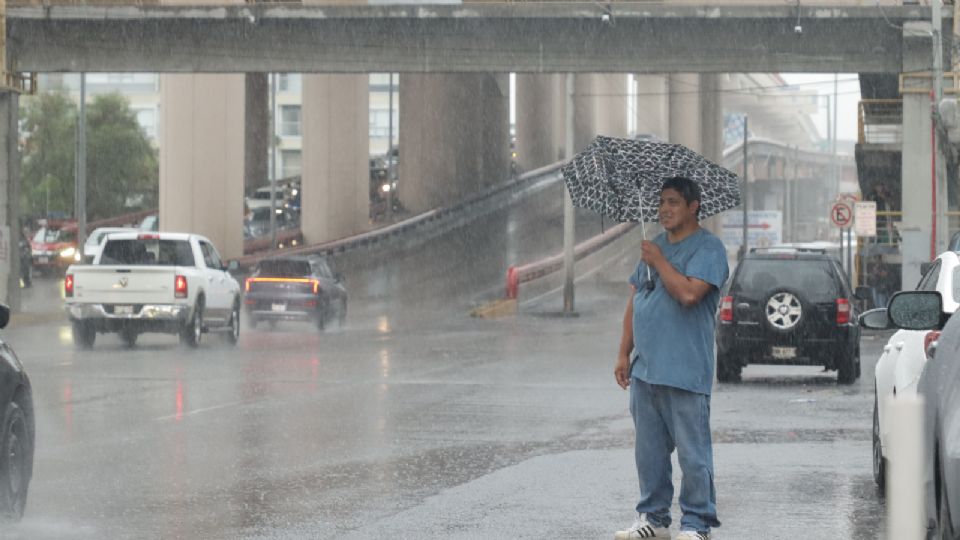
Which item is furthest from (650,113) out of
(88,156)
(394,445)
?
(394,445)

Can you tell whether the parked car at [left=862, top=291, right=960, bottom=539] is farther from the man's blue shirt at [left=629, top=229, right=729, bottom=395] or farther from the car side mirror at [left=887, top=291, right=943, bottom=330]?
the man's blue shirt at [left=629, top=229, right=729, bottom=395]

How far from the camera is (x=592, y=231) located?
3086 inches

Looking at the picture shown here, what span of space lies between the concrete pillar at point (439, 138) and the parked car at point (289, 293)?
42389 mm

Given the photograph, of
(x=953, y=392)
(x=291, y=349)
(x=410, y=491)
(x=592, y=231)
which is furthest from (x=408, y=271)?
(x=953, y=392)

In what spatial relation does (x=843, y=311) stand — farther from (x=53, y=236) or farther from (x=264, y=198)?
(x=264, y=198)

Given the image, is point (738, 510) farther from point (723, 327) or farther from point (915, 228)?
point (915, 228)

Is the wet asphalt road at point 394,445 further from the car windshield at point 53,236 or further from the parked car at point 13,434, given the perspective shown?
the car windshield at point 53,236

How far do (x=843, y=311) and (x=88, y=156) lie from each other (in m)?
79.8

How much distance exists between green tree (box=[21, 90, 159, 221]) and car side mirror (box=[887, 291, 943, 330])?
3434 inches

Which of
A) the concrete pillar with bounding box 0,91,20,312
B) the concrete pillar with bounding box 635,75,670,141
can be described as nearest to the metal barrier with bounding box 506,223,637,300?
the concrete pillar with bounding box 0,91,20,312

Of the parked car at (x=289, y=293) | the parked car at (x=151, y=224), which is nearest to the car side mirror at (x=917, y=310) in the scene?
the parked car at (x=289, y=293)

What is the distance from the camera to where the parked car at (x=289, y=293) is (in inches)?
1489

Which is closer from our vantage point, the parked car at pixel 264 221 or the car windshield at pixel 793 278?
the car windshield at pixel 793 278

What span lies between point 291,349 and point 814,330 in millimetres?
10911
